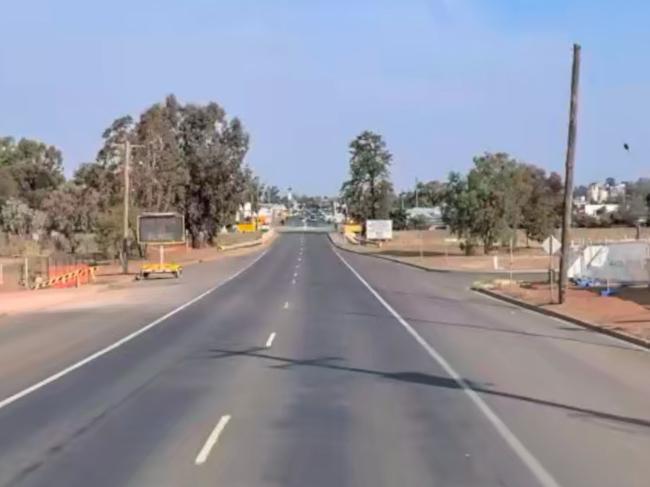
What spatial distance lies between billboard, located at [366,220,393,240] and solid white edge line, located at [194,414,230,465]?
111498mm

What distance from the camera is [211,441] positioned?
9.83 meters

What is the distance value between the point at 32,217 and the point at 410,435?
95076 millimetres

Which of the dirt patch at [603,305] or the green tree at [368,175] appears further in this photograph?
the green tree at [368,175]

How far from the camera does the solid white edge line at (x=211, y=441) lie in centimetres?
894

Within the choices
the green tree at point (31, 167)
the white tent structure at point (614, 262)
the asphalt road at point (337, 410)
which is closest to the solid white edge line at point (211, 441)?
the asphalt road at point (337, 410)

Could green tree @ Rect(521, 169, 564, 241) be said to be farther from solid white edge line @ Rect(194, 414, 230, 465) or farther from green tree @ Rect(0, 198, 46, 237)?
solid white edge line @ Rect(194, 414, 230, 465)

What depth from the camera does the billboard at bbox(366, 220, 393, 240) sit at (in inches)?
4830

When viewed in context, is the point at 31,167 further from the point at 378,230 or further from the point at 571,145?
the point at 571,145

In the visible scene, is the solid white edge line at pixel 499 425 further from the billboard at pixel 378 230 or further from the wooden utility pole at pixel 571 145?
the billboard at pixel 378 230

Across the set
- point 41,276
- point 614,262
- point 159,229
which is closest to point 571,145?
point 614,262

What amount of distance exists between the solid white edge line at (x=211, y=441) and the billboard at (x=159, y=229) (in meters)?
49.9

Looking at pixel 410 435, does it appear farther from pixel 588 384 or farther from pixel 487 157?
pixel 487 157

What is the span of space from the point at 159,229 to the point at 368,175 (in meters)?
103

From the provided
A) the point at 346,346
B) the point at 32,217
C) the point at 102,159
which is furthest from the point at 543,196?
the point at 346,346
